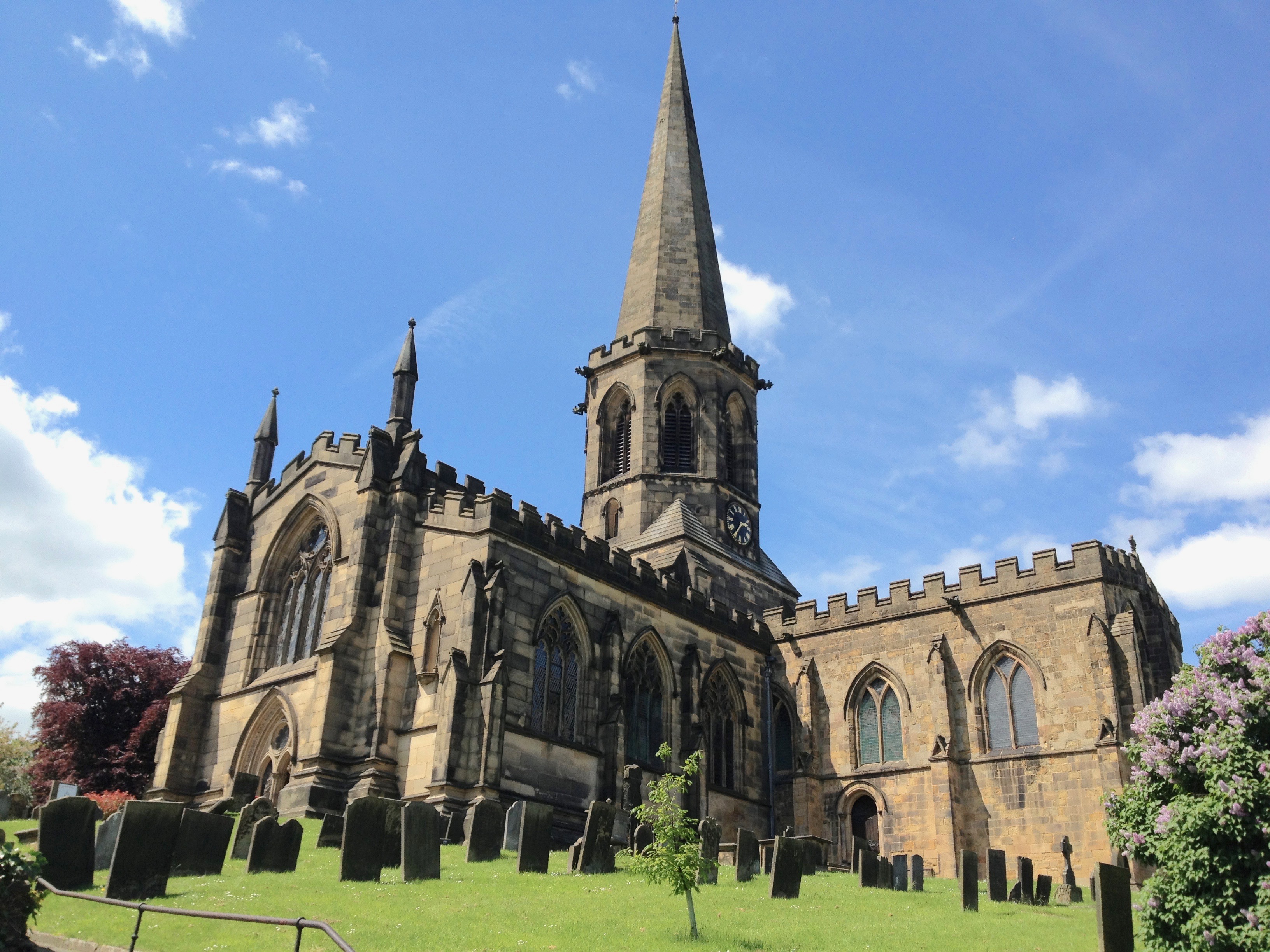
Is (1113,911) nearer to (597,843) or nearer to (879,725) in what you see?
(597,843)

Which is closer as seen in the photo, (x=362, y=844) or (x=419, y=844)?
(x=362, y=844)

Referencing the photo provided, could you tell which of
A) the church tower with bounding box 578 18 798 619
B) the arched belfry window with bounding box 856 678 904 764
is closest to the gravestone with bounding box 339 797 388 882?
the arched belfry window with bounding box 856 678 904 764

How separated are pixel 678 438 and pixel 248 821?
24.3 m

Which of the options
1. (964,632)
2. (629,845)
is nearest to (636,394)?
(964,632)

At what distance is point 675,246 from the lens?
44.4 meters

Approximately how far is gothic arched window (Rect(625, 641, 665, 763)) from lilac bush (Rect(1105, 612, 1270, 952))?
14.5 m

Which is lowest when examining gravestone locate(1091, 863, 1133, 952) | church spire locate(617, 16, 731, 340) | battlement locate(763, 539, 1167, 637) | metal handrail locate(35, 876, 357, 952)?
metal handrail locate(35, 876, 357, 952)

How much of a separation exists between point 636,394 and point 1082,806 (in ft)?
65.1

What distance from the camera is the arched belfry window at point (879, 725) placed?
31.6 m

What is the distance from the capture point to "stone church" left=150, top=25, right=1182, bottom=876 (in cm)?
2467

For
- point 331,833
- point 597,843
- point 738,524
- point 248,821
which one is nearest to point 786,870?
point 597,843

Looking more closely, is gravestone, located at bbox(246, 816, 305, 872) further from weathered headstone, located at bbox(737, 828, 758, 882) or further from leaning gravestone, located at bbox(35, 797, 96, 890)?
weathered headstone, located at bbox(737, 828, 758, 882)

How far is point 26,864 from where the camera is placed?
1137 centimetres

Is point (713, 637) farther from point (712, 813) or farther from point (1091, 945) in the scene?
point (1091, 945)
